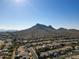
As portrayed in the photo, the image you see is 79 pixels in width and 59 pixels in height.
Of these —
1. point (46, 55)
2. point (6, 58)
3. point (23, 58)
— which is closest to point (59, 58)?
point (46, 55)

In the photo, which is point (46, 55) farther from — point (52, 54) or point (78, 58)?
point (78, 58)

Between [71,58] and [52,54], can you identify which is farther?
[52,54]

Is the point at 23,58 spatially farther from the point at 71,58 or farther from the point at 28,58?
the point at 71,58

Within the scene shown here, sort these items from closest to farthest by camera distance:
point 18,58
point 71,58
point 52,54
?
1. point 71,58
2. point 18,58
3. point 52,54

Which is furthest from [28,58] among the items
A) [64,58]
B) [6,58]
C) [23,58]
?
[64,58]

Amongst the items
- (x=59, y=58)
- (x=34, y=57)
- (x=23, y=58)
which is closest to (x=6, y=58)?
(x=23, y=58)

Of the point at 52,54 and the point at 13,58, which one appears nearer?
the point at 13,58

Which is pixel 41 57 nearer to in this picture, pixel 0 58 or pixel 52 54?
pixel 52 54

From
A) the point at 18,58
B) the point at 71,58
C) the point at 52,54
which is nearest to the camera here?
the point at 71,58
